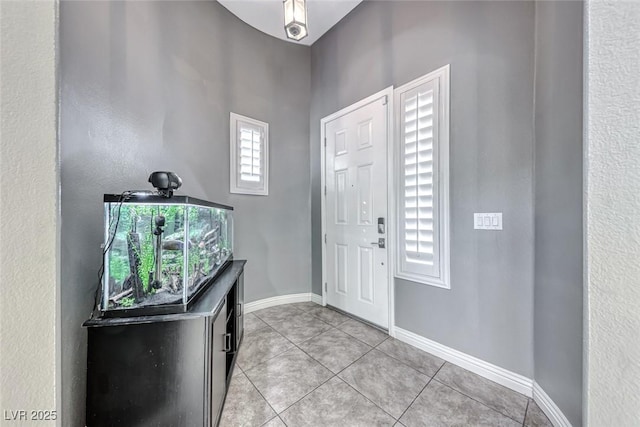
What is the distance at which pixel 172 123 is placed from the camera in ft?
6.76

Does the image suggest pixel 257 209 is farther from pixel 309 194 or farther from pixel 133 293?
pixel 133 293

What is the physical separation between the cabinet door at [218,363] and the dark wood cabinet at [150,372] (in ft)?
0.19

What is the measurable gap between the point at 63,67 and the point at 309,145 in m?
2.41

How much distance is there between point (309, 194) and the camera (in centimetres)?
329

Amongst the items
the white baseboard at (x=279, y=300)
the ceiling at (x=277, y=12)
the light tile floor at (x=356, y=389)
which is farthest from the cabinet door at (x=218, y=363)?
the ceiling at (x=277, y=12)

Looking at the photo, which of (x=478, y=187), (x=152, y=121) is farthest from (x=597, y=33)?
(x=152, y=121)

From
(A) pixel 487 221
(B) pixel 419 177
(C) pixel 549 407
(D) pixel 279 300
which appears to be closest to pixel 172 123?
(B) pixel 419 177

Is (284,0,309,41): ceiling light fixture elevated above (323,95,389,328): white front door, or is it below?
above

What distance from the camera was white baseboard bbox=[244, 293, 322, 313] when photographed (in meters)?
2.86

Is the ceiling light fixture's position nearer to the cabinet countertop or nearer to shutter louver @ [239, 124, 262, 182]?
shutter louver @ [239, 124, 262, 182]

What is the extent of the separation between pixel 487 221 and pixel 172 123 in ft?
8.64

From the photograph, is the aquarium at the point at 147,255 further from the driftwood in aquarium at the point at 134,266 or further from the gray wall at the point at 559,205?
the gray wall at the point at 559,205

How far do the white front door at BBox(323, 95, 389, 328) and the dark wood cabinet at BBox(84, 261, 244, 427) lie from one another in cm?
173

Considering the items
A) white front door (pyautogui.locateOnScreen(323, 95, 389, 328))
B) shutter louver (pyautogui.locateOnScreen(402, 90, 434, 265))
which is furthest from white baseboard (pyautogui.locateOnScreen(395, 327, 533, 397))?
shutter louver (pyautogui.locateOnScreen(402, 90, 434, 265))
